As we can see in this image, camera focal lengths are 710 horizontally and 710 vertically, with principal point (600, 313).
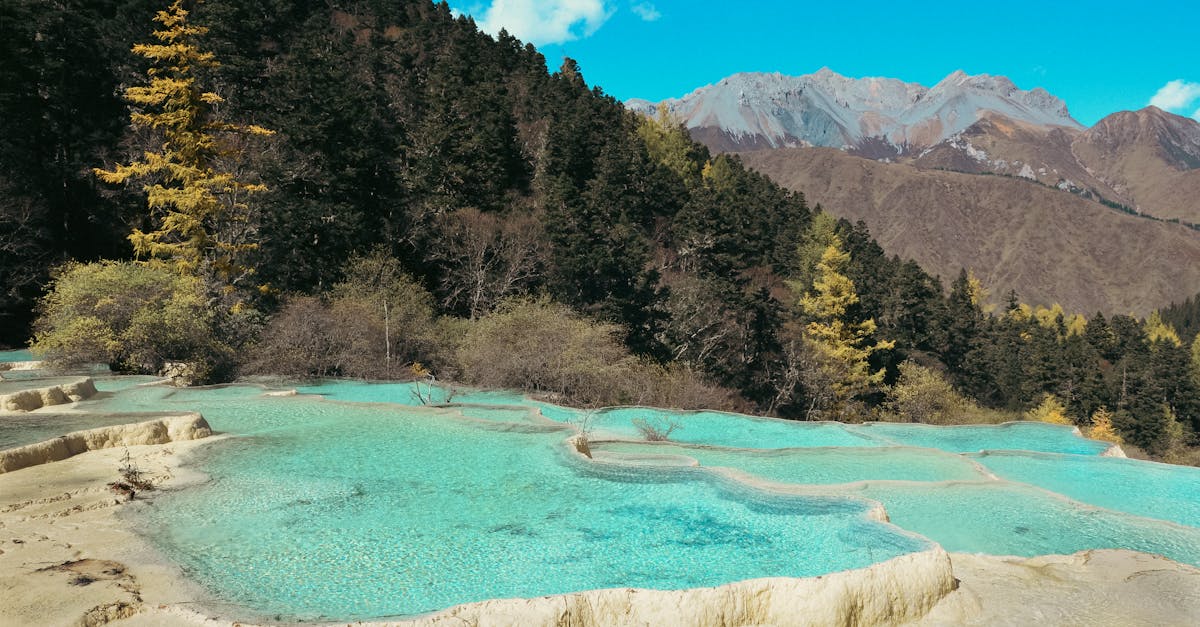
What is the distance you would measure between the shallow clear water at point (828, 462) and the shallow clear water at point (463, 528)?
6.18ft

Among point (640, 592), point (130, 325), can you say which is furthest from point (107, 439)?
point (640, 592)

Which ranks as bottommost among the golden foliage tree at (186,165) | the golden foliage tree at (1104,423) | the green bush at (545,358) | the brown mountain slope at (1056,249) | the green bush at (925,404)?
the golden foliage tree at (1104,423)

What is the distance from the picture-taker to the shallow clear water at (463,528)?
717 centimetres

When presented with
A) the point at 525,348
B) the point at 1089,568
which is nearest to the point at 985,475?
the point at 1089,568

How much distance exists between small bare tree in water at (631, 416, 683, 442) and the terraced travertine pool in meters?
0.89

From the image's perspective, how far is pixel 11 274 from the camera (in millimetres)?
22609

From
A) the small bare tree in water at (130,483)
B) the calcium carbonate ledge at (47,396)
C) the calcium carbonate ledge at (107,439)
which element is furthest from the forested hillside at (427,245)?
the small bare tree in water at (130,483)

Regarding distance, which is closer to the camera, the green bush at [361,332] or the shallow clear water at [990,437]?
the shallow clear water at [990,437]

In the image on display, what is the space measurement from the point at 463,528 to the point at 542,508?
1.19 metres

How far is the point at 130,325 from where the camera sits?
58.1 ft

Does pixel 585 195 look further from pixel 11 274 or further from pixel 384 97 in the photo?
pixel 11 274

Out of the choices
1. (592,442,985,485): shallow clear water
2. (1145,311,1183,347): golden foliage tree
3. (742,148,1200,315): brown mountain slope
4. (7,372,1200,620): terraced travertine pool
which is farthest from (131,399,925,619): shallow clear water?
(742,148,1200,315): brown mountain slope

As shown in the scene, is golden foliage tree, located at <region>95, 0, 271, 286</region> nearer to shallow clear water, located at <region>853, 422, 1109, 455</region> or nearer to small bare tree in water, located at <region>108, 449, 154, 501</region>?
small bare tree in water, located at <region>108, 449, 154, 501</region>

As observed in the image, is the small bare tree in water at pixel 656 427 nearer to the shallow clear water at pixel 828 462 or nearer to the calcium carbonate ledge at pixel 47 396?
the shallow clear water at pixel 828 462
